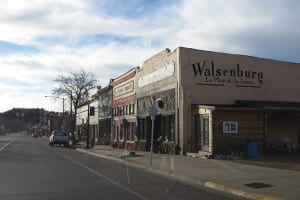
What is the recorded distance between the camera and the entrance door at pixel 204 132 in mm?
30703

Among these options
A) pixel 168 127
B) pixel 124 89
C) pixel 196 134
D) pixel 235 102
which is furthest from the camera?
pixel 124 89

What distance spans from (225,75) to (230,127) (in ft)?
17.1

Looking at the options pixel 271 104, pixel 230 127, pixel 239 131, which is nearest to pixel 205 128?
pixel 230 127

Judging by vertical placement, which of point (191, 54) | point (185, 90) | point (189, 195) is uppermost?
point (191, 54)

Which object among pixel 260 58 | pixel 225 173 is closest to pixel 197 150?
pixel 260 58

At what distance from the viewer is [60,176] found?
19.6 m

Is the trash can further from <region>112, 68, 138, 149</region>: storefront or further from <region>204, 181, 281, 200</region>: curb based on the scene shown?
<region>112, 68, 138, 149</region>: storefront

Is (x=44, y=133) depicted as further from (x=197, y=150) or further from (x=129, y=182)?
(x=129, y=182)

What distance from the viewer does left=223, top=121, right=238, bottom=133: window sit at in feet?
98.5

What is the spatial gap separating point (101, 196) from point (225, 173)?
7242 millimetres

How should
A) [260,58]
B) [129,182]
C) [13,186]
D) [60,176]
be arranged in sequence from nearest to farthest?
[13,186], [129,182], [60,176], [260,58]

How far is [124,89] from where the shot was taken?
1964 inches

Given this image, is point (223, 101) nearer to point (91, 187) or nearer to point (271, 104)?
point (271, 104)

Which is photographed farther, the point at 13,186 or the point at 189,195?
the point at 13,186
